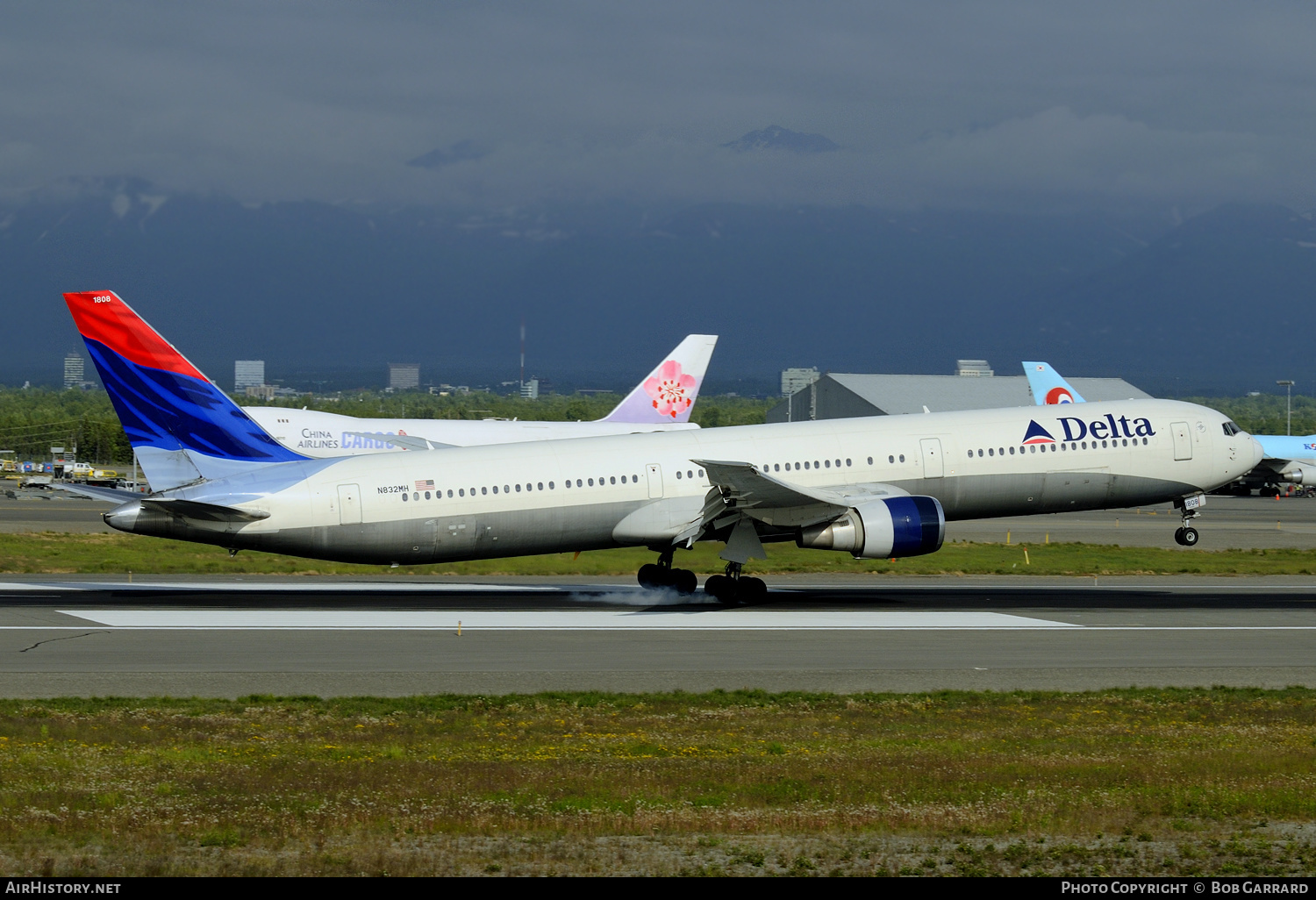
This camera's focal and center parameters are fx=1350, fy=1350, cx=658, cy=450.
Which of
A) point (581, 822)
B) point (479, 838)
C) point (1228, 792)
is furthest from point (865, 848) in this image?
point (1228, 792)

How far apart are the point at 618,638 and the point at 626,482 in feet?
22.0

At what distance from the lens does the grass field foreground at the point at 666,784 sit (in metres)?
12.0

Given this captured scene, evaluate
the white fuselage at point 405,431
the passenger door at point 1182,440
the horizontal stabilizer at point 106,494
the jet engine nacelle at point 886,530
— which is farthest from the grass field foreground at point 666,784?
the white fuselage at point 405,431

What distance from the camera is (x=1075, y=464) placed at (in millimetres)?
36250

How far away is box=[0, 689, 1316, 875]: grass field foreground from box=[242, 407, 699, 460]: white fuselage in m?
44.9

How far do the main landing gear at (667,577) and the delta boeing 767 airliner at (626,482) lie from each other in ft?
0.21

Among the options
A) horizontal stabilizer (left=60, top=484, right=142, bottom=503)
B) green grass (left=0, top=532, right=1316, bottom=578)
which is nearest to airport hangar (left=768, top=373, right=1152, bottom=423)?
green grass (left=0, top=532, right=1316, bottom=578)

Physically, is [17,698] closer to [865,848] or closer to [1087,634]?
[865,848]

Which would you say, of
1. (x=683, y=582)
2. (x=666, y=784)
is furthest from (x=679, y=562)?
(x=666, y=784)

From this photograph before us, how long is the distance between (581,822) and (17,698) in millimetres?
11899

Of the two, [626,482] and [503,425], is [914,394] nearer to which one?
[503,425]

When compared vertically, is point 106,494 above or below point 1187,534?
above

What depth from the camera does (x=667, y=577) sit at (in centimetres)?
3569

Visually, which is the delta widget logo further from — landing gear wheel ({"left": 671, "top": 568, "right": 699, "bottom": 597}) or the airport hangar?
the airport hangar
